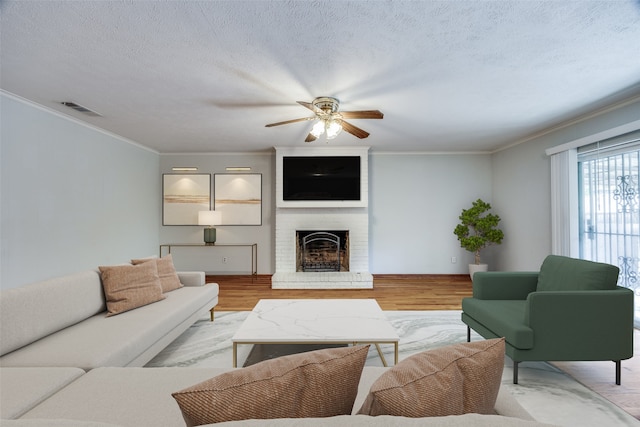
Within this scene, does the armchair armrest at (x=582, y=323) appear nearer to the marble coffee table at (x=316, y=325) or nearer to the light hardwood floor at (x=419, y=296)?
the light hardwood floor at (x=419, y=296)

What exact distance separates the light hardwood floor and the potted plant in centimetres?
56

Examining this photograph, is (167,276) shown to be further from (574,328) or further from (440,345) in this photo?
(574,328)

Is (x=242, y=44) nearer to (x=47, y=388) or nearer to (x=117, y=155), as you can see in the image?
(x=47, y=388)

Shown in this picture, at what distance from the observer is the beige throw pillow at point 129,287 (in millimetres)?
2439

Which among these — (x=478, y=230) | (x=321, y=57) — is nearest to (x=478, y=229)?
(x=478, y=230)

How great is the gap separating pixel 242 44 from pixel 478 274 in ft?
8.93

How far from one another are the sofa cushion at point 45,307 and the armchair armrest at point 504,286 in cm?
318

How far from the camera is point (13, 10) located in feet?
5.94

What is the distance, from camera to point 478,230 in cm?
548

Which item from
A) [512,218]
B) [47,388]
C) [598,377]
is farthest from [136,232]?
[512,218]

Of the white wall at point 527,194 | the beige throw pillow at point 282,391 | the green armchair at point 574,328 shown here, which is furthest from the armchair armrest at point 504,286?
the beige throw pillow at point 282,391

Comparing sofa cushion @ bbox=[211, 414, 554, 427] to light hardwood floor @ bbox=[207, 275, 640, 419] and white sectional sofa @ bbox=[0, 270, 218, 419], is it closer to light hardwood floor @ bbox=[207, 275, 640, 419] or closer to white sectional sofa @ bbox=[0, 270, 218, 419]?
white sectional sofa @ bbox=[0, 270, 218, 419]

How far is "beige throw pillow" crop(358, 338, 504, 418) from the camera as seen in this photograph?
0.70 metres

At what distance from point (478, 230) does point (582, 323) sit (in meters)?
3.55
